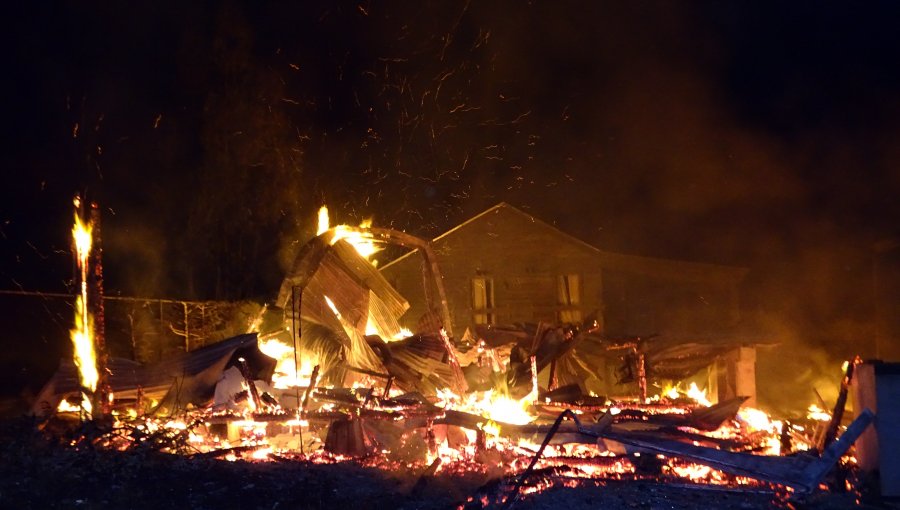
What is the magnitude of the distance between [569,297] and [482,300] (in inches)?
91.0

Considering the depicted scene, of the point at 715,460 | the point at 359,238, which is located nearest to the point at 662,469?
the point at 715,460

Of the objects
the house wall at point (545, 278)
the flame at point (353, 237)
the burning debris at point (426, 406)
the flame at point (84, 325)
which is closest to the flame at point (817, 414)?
the burning debris at point (426, 406)

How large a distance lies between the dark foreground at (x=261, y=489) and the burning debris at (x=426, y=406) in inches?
7.4

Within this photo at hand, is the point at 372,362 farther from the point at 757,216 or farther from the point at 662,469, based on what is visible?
the point at 757,216

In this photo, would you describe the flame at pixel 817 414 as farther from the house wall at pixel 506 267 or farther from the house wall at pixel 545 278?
the house wall at pixel 506 267

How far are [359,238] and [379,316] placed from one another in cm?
197

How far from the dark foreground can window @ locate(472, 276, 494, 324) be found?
37.3 feet

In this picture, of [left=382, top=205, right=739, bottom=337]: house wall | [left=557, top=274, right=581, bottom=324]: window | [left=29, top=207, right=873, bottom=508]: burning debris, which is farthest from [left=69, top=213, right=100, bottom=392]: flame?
[left=557, top=274, right=581, bottom=324]: window

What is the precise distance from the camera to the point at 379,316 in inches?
535

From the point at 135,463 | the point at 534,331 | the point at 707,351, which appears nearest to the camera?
the point at 135,463

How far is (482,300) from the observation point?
19266 mm

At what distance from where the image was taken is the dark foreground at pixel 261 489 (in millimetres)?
6238

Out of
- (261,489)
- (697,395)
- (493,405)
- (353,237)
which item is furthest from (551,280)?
(261,489)

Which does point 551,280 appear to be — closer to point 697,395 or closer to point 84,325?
point 697,395
